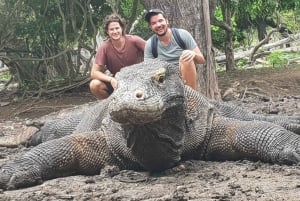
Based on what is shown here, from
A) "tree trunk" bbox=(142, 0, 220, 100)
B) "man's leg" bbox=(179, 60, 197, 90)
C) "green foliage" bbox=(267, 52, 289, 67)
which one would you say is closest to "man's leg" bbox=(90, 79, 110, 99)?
"man's leg" bbox=(179, 60, 197, 90)

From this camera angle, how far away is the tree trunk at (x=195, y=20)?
6223 mm

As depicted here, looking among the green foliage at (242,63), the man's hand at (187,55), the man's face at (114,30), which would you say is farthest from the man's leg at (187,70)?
the green foliage at (242,63)

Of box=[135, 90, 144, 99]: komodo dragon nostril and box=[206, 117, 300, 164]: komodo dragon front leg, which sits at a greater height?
box=[135, 90, 144, 99]: komodo dragon nostril

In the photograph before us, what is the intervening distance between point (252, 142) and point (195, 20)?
122 inches

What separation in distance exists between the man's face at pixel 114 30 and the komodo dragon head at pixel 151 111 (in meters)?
1.42

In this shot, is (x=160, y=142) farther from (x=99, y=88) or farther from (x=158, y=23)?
(x=99, y=88)

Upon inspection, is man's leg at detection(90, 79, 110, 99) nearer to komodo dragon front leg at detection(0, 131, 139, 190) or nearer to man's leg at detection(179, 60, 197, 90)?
man's leg at detection(179, 60, 197, 90)

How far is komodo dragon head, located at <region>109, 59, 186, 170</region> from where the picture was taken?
→ 2668 millimetres

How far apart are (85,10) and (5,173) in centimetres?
685

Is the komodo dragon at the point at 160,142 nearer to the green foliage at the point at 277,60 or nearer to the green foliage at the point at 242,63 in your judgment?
the green foliage at the point at 277,60

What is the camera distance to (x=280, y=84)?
28.8 feet

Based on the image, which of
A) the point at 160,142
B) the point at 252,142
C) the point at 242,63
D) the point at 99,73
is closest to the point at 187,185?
the point at 160,142

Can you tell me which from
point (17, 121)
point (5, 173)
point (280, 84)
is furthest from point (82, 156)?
point (280, 84)

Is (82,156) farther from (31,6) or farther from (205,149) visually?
(31,6)
